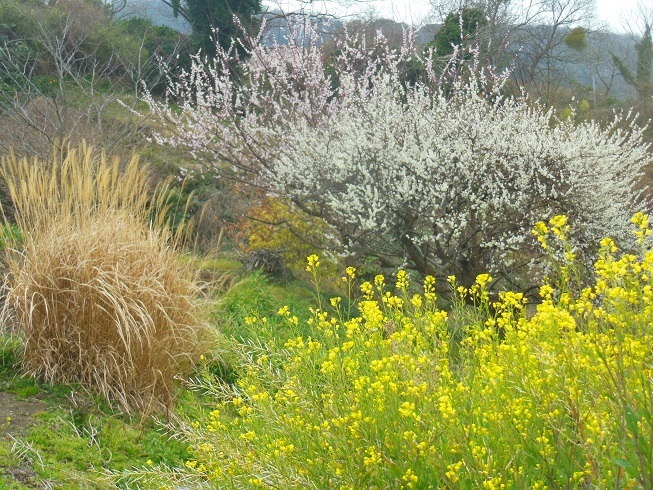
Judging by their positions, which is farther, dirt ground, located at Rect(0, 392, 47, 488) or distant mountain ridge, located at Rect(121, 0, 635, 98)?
distant mountain ridge, located at Rect(121, 0, 635, 98)

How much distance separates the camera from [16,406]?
4492 millimetres

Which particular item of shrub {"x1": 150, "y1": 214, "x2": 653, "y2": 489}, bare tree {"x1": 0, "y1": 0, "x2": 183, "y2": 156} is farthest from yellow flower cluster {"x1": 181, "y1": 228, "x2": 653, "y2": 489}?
bare tree {"x1": 0, "y1": 0, "x2": 183, "y2": 156}

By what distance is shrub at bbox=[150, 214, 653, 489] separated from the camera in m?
2.00

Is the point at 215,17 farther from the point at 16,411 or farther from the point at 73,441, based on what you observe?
the point at 73,441

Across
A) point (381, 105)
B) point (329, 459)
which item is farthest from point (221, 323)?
point (329, 459)

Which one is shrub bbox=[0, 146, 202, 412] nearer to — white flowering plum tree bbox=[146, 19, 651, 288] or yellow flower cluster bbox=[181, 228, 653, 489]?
yellow flower cluster bbox=[181, 228, 653, 489]

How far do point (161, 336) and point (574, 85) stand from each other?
22.7 meters

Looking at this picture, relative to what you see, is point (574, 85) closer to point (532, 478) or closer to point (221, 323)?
point (221, 323)

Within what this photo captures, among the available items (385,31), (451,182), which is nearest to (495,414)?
(451,182)

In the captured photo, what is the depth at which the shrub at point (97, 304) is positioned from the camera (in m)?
4.66

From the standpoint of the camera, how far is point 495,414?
2.25 meters

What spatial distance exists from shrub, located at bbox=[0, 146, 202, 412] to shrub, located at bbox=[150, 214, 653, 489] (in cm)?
188

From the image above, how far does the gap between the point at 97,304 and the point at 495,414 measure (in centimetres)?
312

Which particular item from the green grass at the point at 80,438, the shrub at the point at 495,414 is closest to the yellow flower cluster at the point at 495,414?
the shrub at the point at 495,414
